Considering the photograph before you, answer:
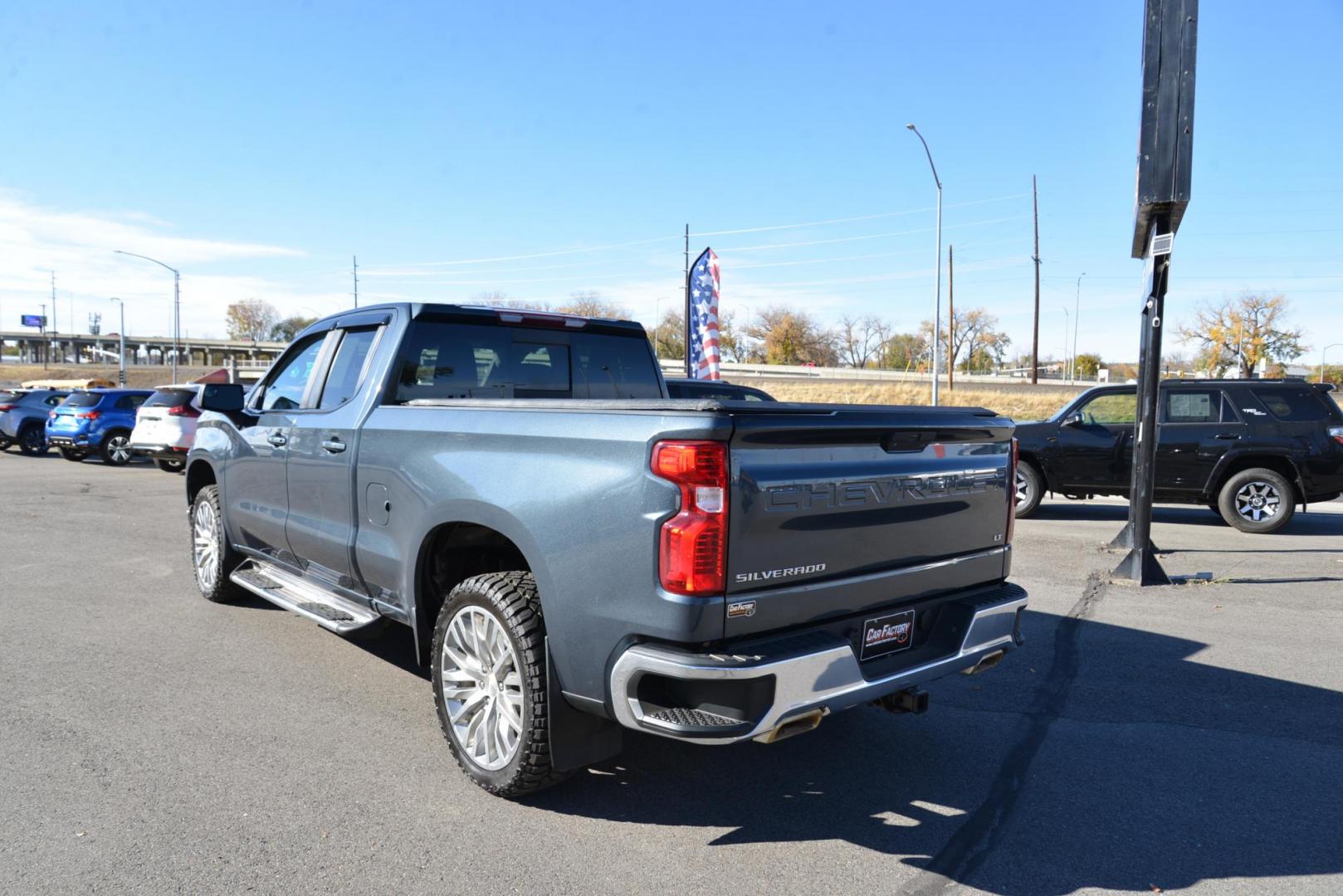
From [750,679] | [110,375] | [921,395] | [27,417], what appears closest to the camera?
[750,679]

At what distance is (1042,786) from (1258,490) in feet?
28.8

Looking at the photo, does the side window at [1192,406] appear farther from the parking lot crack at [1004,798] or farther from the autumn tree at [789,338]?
the autumn tree at [789,338]

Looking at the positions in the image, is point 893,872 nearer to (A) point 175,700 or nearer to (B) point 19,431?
(A) point 175,700

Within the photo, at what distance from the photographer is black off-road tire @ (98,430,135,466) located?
19234mm

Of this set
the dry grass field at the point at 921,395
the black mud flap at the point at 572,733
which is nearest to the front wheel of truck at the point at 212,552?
the black mud flap at the point at 572,733

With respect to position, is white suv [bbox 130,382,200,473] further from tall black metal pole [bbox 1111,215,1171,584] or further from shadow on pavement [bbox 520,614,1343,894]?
tall black metal pole [bbox 1111,215,1171,584]

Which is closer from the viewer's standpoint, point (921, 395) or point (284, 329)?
point (921, 395)

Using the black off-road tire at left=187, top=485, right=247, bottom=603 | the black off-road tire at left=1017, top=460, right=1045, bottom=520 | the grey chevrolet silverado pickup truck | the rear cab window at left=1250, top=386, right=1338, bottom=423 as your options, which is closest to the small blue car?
the black off-road tire at left=187, top=485, right=247, bottom=603

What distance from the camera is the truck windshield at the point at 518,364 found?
4.69 meters

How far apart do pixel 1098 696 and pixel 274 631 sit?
4976 mm

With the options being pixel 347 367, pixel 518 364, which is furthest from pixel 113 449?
pixel 518 364

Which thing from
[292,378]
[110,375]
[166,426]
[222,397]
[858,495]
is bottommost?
[166,426]

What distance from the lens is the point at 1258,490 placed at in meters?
10.7

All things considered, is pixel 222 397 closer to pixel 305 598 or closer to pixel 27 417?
pixel 305 598
